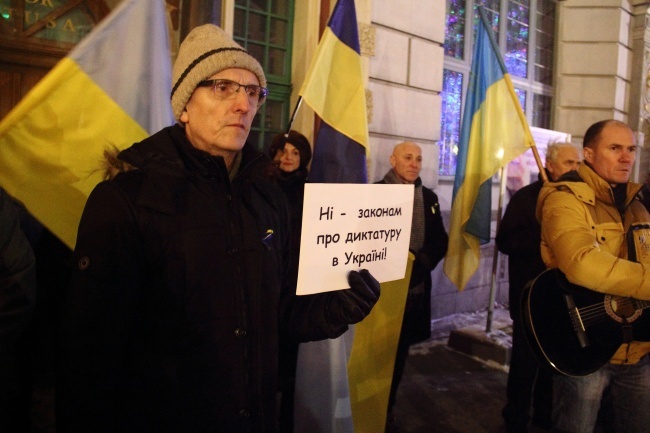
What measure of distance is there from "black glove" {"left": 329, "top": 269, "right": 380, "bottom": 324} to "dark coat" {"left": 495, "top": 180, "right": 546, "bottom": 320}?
2.48 metres

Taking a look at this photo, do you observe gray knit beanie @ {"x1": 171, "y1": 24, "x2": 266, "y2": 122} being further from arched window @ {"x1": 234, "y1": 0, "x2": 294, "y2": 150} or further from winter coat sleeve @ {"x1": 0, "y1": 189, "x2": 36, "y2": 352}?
arched window @ {"x1": 234, "y1": 0, "x2": 294, "y2": 150}

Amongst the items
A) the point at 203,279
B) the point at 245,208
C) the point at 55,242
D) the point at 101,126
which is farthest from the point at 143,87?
the point at 203,279

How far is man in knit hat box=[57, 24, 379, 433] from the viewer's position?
4.64ft

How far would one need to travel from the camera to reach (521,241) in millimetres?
3875

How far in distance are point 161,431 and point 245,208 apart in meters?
0.74

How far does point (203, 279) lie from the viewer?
152 cm

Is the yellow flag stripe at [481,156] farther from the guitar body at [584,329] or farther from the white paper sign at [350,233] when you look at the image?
the white paper sign at [350,233]

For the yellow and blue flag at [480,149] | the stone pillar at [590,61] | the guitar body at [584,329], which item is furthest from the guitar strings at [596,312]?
the stone pillar at [590,61]

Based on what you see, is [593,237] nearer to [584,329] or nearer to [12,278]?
[584,329]

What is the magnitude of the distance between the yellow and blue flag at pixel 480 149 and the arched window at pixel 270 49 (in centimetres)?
200

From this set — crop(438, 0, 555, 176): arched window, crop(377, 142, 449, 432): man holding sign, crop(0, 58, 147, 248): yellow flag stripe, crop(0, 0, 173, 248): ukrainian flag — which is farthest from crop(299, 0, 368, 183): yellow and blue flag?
crop(438, 0, 555, 176): arched window

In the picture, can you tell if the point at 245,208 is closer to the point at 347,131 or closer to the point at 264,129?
the point at 347,131

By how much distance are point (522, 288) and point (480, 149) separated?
5.10 ft

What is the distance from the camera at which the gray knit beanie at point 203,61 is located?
1.68m
